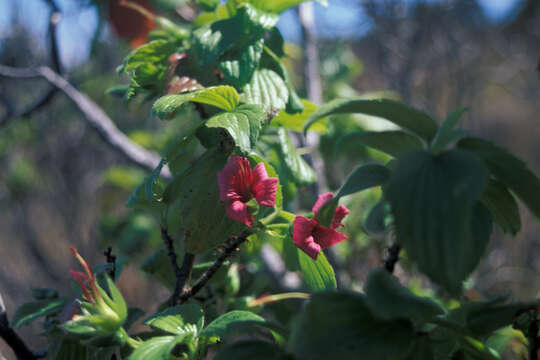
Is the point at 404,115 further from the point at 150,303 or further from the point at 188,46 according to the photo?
the point at 150,303

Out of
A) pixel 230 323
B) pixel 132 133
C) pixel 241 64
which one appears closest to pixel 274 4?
pixel 241 64

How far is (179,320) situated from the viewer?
469 mm

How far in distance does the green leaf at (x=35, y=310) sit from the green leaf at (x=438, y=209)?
519mm

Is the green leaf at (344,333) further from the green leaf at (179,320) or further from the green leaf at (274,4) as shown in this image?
the green leaf at (274,4)

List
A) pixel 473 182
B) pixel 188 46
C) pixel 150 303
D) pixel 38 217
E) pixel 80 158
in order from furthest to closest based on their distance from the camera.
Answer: pixel 38 217
pixel 80 158
pixel 150 303
pixel 188 46
pixel 473 182

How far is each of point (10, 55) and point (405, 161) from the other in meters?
1.92

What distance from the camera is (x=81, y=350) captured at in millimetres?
539

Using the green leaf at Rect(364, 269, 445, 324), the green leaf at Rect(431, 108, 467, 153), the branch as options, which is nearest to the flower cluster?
the green leaf at Rect(364, 269, 445, 324)

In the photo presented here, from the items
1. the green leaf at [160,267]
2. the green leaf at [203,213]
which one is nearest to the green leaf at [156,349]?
the green leaf at [203,213]

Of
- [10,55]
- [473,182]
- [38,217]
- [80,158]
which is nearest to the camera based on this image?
[473,182]

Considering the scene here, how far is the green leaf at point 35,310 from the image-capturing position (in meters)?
0.58

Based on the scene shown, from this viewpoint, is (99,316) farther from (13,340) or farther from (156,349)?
(13,340)

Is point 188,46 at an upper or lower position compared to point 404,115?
upper

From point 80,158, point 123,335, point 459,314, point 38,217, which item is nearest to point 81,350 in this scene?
point 123,335
